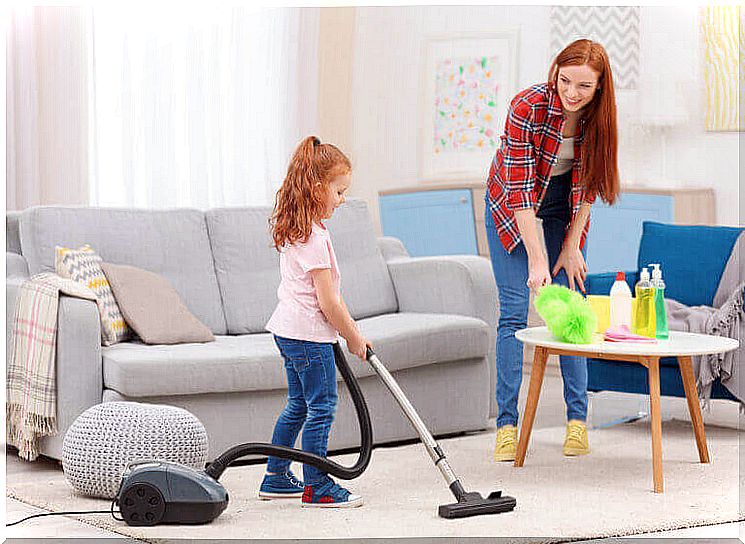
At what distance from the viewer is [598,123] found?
337cm

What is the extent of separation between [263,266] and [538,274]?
1135 mm

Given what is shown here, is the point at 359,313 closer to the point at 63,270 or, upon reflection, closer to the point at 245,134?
the point at 63,270

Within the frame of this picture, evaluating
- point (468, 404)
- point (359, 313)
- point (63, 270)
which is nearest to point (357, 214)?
point (359, 313)

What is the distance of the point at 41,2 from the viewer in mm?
5230

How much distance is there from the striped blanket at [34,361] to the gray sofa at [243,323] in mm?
31

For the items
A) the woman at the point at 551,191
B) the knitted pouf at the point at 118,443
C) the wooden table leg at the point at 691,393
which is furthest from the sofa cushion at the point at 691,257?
the knitted pouf at the point at 118,443

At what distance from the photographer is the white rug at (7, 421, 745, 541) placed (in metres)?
2.71

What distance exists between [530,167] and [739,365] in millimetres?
1042

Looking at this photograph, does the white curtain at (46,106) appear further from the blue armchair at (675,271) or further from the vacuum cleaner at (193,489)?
the vacuum cleaner at (193,489)

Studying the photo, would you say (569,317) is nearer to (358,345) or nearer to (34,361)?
(358,345)

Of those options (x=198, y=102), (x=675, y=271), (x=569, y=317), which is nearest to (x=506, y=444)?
(x=569, y=317)

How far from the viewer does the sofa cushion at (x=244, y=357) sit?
332 cm

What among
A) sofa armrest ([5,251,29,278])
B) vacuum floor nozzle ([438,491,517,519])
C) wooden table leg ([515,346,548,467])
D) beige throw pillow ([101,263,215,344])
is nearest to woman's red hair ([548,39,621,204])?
wooden table leg ([515,346,548,467])

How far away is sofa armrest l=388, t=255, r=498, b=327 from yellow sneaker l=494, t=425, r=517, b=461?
616 millimetres
